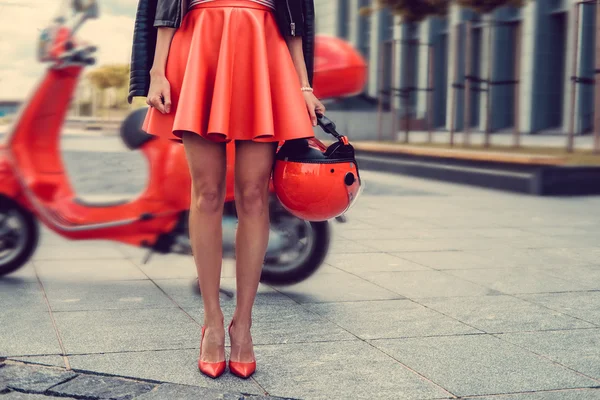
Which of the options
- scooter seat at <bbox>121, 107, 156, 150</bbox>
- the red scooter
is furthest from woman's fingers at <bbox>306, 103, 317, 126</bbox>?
scooter seat at <bbox>121, 107, 156, 150</bbox>

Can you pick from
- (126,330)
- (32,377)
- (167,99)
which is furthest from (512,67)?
(32,377)

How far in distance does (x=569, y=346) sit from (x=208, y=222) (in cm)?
149

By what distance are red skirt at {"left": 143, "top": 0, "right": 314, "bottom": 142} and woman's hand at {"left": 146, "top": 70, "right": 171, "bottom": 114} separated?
35 mm

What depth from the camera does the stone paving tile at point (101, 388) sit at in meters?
2.84

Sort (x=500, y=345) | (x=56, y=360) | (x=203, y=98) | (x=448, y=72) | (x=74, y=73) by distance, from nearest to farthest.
Answer: 1. (x=203, y=98)
2. (x=56, y=360)
3. (x=500, y=345)
4. (x=74, y=73)
5. (x=448, y=72)

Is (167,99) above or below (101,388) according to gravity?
above

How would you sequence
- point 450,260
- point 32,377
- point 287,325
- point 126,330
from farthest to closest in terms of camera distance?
point 450,260
point 287,325
point 126,330
point 32,377

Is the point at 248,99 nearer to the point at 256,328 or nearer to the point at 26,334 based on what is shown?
the point at 256,328

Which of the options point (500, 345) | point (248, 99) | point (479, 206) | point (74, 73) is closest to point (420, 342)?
point (500, 345)

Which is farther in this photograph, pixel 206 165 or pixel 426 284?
pixel 426 284

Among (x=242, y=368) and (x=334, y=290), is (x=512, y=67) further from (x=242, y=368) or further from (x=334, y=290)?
(x=242, y=368)

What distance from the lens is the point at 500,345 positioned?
352 cm

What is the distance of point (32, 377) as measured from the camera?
9.89 feet

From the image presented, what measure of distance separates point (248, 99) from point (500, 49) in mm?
22154
